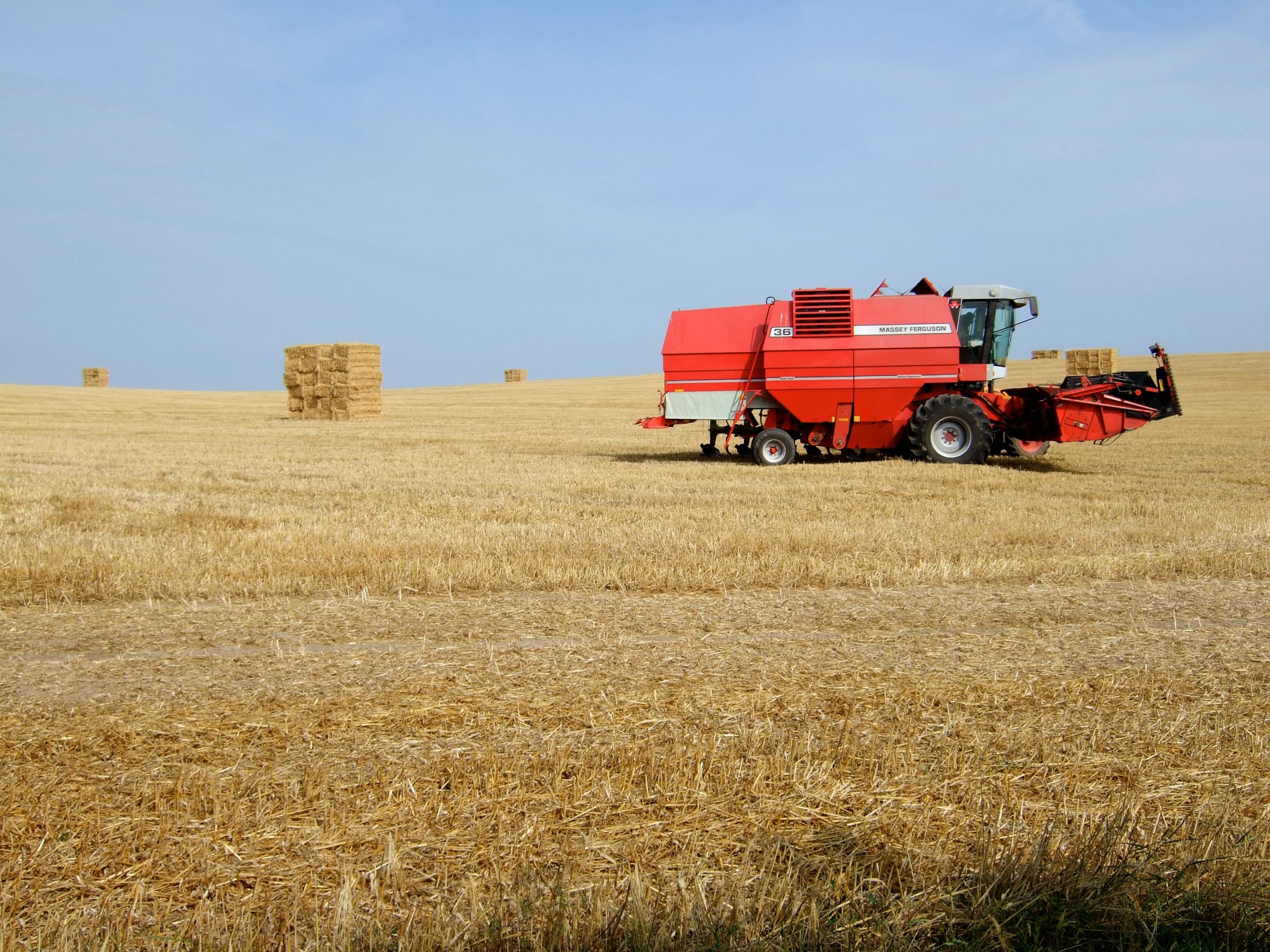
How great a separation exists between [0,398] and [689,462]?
86.7ft

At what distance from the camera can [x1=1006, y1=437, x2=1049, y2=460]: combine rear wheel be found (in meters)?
13.7

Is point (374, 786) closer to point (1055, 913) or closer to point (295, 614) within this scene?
point (1055, 913)

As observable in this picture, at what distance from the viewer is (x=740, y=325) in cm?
1386

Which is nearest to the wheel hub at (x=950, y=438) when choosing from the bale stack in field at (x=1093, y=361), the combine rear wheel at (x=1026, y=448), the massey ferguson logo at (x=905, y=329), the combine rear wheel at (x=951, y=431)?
the combine rear wheel at (x=951, y=431)

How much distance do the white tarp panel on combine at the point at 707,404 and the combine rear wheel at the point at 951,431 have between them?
6.55ft

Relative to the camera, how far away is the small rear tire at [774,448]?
1377 centimetres

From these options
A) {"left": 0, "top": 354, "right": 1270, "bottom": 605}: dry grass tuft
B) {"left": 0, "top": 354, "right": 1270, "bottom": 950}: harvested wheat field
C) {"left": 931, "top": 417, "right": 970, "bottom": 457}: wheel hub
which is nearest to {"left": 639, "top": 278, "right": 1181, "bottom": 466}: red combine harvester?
{"left": 931, "top": 417, "right": 970, "bottom": 457}: wheel hub

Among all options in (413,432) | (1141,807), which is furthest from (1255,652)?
(413,432)

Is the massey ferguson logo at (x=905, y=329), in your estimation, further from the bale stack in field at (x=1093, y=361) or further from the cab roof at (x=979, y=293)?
the bale stack in field at (x=1093, y=361)

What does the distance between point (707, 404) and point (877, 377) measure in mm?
2295

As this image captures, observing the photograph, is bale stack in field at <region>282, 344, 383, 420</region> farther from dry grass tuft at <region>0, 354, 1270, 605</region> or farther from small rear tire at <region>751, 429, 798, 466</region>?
small rear tire at <region>751, 429, 798, 466</region>

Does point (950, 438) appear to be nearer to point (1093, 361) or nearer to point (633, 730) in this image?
point (633, 730)

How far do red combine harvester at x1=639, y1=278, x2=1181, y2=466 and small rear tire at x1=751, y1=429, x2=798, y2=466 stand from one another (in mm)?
14

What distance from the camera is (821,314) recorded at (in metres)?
13.5
